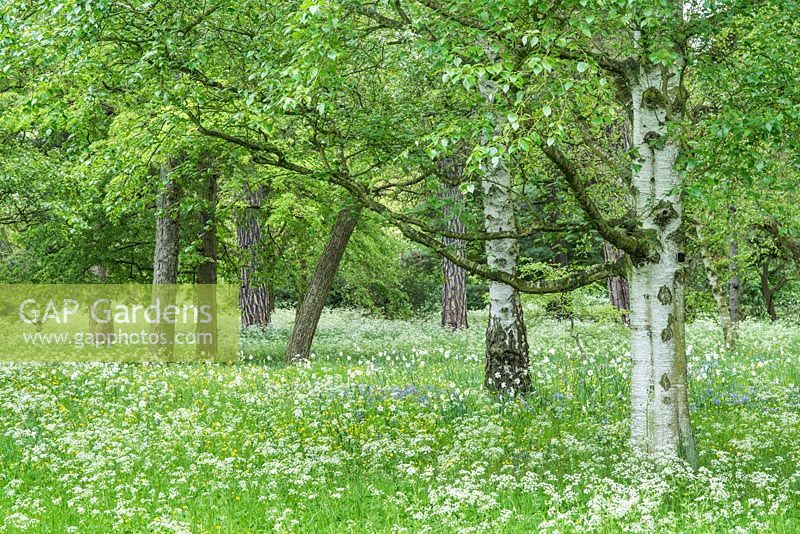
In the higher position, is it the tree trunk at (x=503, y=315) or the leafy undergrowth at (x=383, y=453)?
the tree trunk at (x=503, y=315)

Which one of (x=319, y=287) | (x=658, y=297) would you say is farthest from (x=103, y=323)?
(x=658, y=297)

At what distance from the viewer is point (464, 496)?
21.4 feet

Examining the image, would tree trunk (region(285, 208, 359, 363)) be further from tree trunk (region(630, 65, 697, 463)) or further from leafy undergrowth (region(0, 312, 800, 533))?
tree trunk (region(630, 65, 697, 463))

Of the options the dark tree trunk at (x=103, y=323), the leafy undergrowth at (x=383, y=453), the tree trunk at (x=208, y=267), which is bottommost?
the leafy undergrowth at (x=383, y=453)

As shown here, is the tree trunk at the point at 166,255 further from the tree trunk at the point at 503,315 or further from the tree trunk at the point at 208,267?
the tree trunk at the point at 503,315

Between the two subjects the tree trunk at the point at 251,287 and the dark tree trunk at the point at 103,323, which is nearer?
the dark tree trunk at the point at 103,323

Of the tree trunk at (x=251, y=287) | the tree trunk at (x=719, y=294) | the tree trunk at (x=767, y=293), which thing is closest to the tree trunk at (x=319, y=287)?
the tree trunk at (x=251, y=287)

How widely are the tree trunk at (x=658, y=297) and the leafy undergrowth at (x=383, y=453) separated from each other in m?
0.49

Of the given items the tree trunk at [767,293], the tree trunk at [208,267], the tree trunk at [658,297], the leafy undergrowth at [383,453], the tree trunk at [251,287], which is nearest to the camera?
the leafy undergrowth at [383,453]

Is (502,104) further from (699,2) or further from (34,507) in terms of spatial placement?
(34,507)

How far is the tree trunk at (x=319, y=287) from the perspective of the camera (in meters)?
17.2

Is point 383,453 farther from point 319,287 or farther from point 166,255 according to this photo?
point 166,255

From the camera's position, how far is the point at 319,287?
17.6 m

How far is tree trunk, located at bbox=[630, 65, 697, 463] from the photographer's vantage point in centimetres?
780
